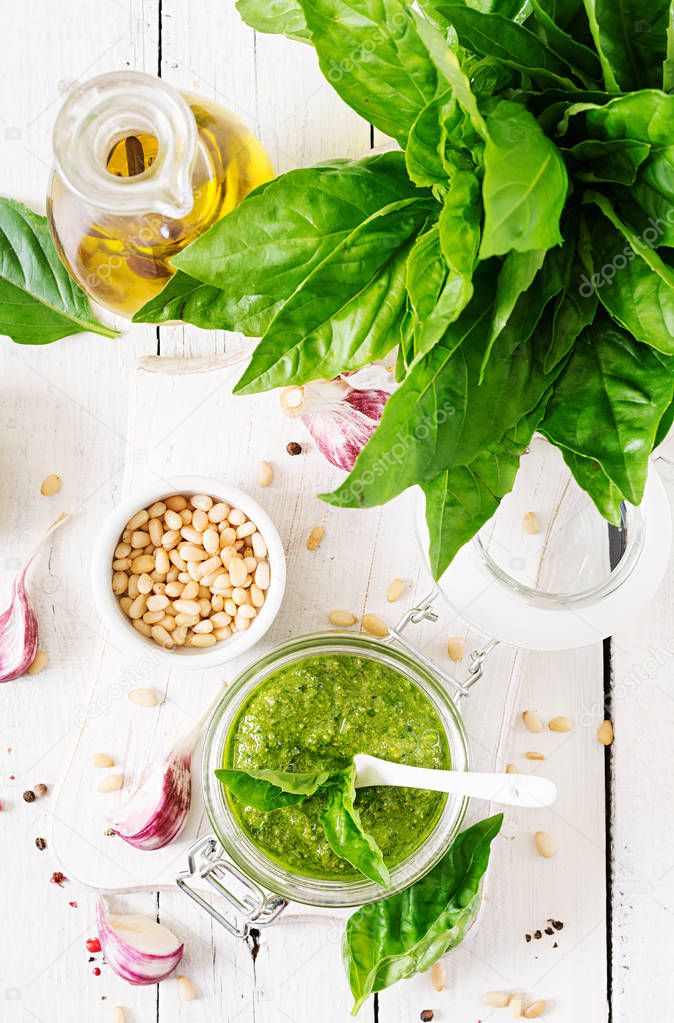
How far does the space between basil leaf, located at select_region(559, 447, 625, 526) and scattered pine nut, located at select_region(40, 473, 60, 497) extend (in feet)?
1.70

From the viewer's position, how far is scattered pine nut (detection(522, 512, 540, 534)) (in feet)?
2.75

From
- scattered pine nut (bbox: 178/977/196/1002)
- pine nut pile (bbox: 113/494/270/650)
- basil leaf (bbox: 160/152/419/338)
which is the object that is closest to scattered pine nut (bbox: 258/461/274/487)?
pine nut pile (bbox: 113/494/270/650)

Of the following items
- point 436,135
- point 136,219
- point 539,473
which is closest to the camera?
point 436,135

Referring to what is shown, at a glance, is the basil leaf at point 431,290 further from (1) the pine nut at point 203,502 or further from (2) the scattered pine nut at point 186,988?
(2) the scattered pine nut at point 186,988

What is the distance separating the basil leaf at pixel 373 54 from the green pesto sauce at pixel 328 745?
0.47m

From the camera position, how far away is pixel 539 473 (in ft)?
2.77

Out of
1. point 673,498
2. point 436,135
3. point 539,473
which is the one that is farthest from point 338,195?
point 673,498

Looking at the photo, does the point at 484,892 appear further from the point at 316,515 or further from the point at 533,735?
the point at 316,515

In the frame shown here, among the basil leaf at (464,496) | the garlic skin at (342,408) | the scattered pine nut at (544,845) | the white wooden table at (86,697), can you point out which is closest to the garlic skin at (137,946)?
the white wooden table at (86,697)

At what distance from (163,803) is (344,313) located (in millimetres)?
501

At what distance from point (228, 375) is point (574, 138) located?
0.46 metres

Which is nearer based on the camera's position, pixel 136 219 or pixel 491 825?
pixel 136 219

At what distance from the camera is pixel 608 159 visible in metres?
0.48

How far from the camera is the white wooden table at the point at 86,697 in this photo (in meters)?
0.94
